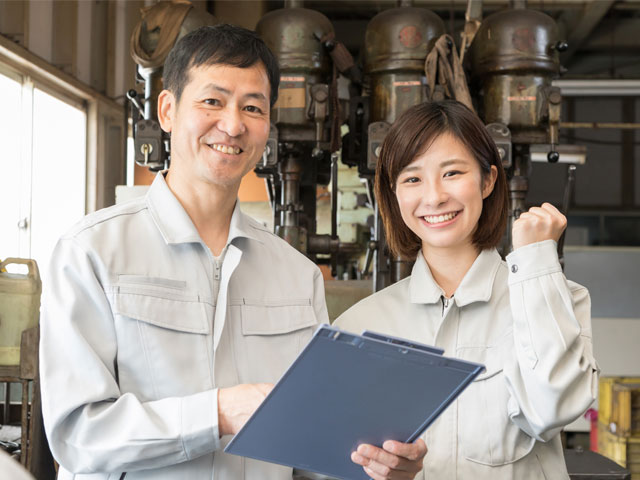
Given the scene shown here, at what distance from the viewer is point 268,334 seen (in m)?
1.27

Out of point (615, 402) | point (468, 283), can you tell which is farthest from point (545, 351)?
point (615, 402)

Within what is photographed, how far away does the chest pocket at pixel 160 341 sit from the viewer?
3.70 feet

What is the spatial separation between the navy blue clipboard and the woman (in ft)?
0.26

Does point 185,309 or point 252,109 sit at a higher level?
point 252,109

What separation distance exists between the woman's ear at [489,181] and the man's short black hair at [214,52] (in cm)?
50

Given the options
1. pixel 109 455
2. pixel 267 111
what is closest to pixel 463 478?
pixel 109 455

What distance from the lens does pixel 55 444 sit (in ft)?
3.57

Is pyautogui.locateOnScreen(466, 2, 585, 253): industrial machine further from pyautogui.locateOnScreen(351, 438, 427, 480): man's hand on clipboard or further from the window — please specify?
the window

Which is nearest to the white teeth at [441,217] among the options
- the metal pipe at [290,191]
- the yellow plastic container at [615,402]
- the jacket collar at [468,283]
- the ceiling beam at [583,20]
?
the jacket collar at [468,283]

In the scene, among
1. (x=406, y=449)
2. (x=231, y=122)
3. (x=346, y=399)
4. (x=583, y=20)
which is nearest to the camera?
(x=346, y=399)

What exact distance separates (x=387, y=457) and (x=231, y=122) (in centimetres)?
59

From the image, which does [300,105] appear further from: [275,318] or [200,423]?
[200,423]

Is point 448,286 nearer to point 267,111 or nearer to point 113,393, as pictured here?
point 267,111

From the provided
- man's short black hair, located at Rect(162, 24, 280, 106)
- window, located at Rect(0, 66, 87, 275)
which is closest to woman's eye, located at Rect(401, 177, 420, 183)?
man's short black hair, located at Rect(162, 24, 280, 106)
